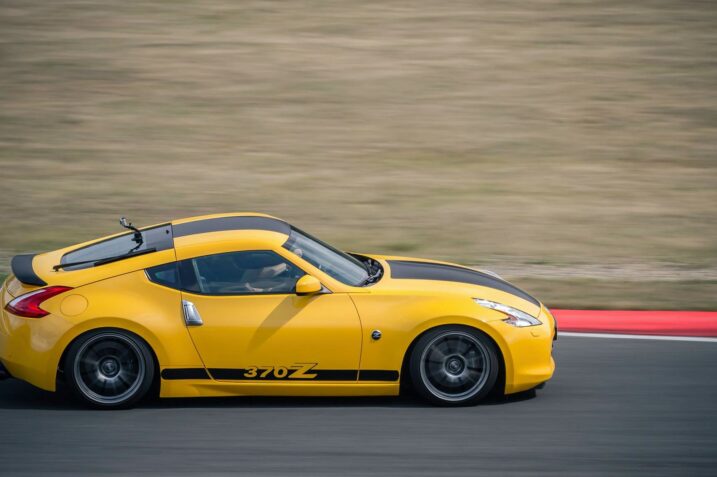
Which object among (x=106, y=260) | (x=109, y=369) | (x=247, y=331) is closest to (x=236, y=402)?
(x=247, y=331)

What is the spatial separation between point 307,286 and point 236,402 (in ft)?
3.49

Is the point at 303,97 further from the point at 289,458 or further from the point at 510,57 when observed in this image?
the point at 289,458

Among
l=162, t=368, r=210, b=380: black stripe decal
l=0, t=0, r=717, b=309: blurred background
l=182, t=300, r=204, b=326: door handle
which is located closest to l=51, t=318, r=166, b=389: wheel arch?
l=162, t=368, r=210, b=380: black stripe decal

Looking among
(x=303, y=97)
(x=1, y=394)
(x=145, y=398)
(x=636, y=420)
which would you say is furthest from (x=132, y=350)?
(x=303, y=97)

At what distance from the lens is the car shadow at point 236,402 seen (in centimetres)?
658

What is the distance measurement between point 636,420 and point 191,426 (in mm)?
2987

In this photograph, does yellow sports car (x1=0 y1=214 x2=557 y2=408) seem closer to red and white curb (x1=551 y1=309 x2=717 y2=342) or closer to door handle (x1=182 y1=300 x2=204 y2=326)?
door handle (x1=182 y1=300 x2=204 y2=326)

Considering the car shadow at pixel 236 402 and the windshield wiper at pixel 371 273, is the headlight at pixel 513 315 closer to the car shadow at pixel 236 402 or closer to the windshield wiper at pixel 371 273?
the car shadow at pixel 236 402

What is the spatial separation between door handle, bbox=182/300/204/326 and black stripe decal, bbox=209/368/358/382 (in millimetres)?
339

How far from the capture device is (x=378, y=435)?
6.03m

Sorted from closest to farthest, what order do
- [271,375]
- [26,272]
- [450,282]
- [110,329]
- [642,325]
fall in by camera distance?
[110,329] → [271,375] → [26,272] → [450,282] → [642,325]

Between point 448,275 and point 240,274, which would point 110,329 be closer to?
point 240,274

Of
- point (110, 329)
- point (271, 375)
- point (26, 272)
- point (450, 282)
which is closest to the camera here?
point (110, 329)

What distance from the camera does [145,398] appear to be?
662 cm
